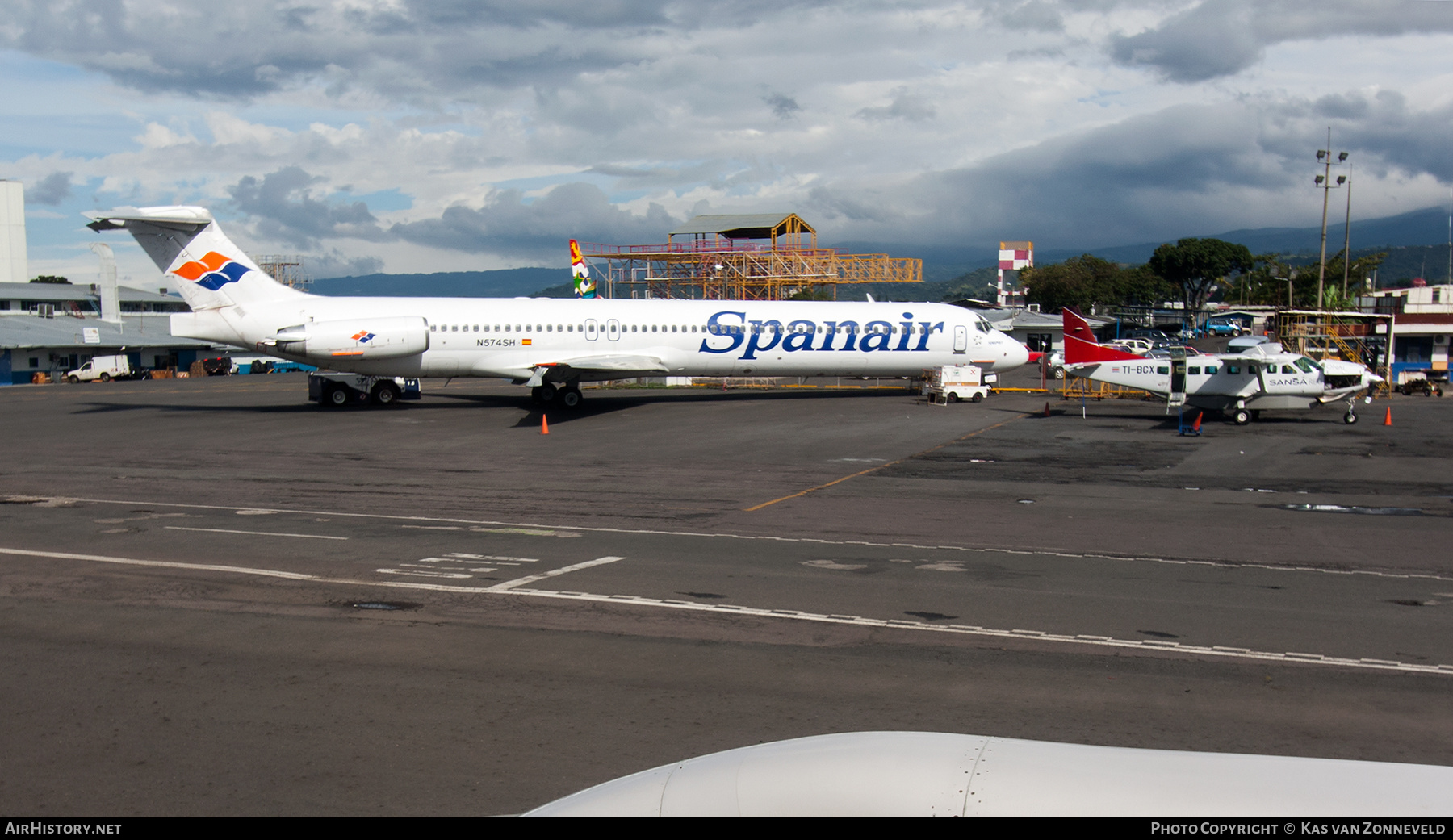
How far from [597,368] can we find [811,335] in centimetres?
858

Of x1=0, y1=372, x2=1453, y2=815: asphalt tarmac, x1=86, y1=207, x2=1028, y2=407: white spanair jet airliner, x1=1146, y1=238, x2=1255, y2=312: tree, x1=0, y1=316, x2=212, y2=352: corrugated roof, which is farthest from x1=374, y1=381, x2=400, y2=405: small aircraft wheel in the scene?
x1=1146, y1=238, x2=1255, y2=312: tree

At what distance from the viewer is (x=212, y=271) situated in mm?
32812

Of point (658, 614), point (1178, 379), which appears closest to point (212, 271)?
point (658, 614)

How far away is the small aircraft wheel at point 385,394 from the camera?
123 feet

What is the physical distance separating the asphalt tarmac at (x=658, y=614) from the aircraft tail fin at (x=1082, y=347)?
837 centimetres

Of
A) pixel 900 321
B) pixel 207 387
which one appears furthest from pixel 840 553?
pixel 207 387

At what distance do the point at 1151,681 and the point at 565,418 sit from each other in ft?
83.0

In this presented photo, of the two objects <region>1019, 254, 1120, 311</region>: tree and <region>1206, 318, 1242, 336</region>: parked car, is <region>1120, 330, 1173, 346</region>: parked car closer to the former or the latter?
<region>1206, 318, 1242, 336</region>: parked car

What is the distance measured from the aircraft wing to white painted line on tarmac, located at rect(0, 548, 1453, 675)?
64.4 feet

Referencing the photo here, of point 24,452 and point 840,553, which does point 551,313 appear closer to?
point 24,452

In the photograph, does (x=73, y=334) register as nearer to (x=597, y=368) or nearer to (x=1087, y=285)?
(x=597, y=368)

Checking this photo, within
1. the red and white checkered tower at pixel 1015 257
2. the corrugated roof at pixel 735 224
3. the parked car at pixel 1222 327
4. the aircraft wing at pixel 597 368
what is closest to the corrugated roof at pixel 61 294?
the corrugated roof at pixel 735 224
